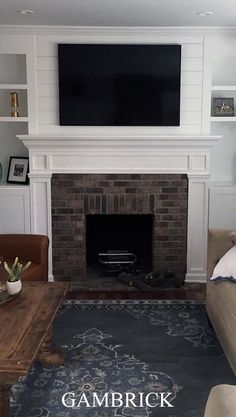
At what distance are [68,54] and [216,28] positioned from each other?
1376 mm

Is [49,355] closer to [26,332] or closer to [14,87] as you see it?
[26,332]

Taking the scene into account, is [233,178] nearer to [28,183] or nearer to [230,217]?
[230,217]

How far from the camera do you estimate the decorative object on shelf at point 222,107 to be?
4773mm

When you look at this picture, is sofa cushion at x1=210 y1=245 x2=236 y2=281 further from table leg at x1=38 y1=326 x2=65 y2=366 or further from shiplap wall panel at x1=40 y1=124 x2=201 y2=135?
shiplap wall panel at x1=40 y1=124 x2=201 y2=135

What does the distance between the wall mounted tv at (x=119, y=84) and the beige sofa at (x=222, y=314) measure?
154 cm

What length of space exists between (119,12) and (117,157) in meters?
1.30

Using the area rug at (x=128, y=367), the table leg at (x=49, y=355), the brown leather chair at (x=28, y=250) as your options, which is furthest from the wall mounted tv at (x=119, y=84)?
the table leg at (x=49, y=355)

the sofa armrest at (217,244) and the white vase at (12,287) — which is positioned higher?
the sofa armrest at (217,244)

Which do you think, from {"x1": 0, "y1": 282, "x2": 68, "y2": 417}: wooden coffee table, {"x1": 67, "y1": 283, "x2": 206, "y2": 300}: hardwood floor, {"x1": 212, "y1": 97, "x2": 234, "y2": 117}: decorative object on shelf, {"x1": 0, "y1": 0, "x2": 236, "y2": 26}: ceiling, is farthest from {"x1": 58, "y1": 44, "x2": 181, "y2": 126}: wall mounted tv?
{"x1": 0, "y1": 282, "x2": 68, "y2": 417}: wooden coffee table

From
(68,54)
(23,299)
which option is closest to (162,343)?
(23,299)

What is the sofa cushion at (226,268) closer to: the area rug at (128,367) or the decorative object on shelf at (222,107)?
the area rug at (128,367)

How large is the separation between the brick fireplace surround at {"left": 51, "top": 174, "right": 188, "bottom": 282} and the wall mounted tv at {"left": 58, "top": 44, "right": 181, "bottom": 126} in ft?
1.80

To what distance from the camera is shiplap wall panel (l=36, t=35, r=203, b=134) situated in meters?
4.54

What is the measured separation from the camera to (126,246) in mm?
5141
